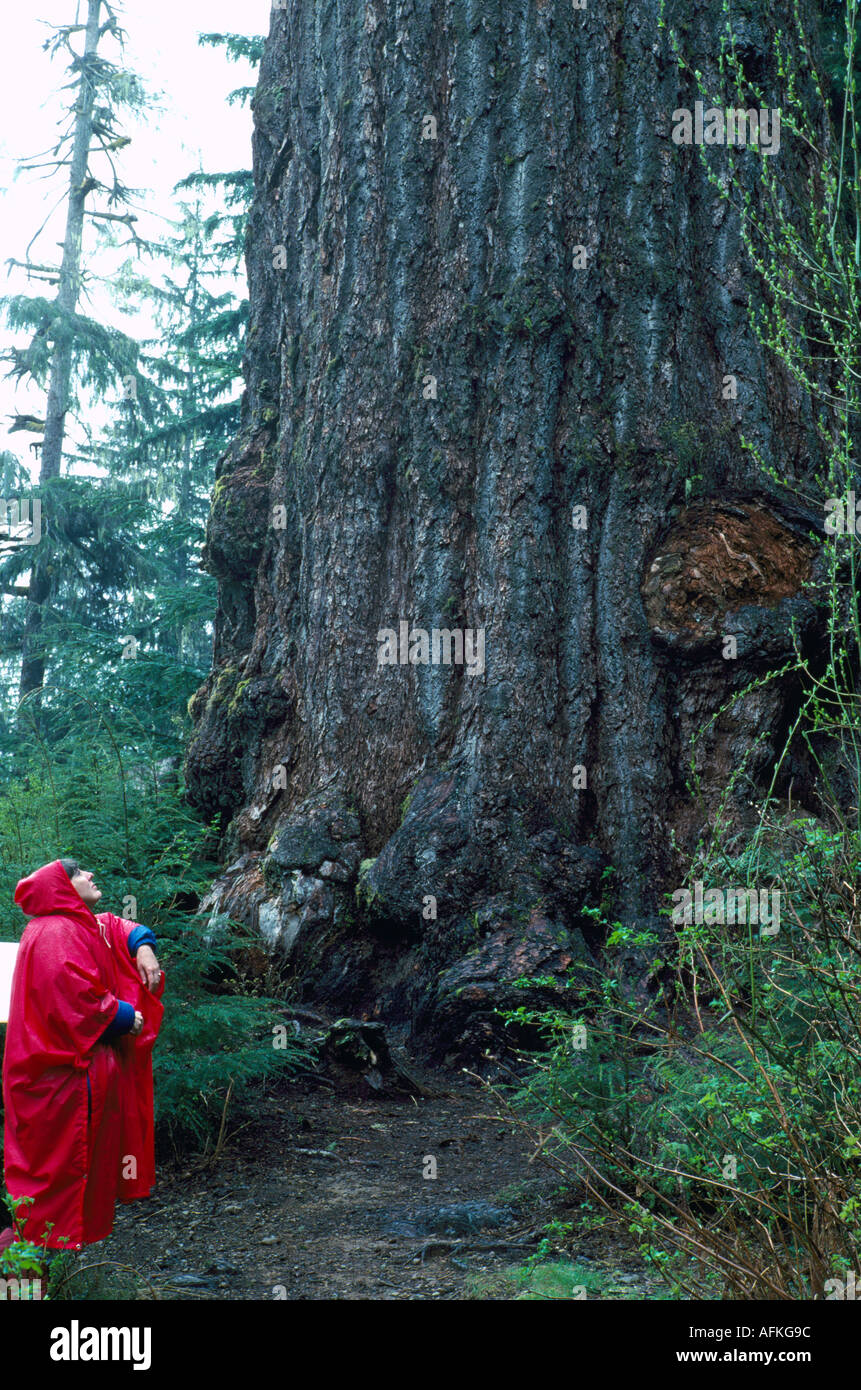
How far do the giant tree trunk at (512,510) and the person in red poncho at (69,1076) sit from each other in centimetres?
260

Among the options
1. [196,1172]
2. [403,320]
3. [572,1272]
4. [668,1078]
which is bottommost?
[196,1172]

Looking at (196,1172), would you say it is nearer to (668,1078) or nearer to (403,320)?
(668,1078)

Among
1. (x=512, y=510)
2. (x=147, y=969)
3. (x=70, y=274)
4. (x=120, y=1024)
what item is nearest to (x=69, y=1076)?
(x=120, y=1024)

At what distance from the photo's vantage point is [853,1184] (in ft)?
8.45

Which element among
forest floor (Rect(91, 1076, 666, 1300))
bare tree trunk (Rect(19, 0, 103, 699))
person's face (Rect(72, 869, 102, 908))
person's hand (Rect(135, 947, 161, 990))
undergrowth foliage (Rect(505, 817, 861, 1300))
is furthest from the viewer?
bare tree trunk (Rect(19, 0, 103, 699))

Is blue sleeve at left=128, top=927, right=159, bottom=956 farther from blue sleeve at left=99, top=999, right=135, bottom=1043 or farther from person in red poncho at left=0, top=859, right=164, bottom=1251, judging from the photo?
blue sleeve at left=99, top=999, right=135, bottom=1043

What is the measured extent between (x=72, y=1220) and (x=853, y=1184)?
2.86 metres

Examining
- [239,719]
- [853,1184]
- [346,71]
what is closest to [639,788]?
[239,719]

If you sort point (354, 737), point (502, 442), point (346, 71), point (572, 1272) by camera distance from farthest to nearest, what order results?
point (346, 71), point (354, 737), point (502, 442), point (572, 1272)

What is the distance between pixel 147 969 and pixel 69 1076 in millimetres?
561

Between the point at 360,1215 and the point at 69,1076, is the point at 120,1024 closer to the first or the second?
the point at 69,1076

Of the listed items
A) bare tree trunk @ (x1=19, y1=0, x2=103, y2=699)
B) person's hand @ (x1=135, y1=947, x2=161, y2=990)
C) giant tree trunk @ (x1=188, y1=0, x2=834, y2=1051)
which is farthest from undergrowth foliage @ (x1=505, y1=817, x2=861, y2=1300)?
bare tree trunk @ (x1=19, y1=0, x2=103, y2=699)

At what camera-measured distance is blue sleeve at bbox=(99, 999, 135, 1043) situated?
13.8 feet

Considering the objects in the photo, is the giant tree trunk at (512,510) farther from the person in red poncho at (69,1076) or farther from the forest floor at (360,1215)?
the person in red poncho at (69,1076)
